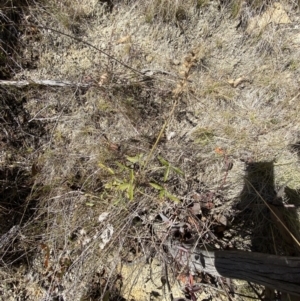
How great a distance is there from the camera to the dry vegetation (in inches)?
97.1

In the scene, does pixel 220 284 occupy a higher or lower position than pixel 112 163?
lower

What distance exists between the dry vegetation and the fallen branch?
0.17m

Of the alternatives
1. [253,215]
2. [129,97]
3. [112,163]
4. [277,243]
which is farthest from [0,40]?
[277,243]

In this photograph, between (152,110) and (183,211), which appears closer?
(183,211)

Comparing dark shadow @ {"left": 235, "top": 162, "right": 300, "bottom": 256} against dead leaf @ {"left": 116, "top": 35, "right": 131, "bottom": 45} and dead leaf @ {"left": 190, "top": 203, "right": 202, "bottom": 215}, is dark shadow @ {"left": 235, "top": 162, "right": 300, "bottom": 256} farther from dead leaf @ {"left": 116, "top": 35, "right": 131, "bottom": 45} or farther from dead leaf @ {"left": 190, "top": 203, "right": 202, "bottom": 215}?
dead leaf @ {"left": 116, "top": 35, "right": 131, "bottom": 45}

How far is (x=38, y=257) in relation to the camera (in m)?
2.58

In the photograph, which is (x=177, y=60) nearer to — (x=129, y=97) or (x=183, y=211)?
(x=129, y=97)

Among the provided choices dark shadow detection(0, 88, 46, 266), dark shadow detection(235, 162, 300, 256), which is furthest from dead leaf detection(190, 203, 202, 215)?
dark shadow detection(0, 88, 46, 266)

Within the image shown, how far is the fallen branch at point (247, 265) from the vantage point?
1.49m

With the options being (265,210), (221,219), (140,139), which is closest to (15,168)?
(140,139)

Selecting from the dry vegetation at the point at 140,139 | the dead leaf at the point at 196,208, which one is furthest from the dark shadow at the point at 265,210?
the dead leaf at the point at 196,208

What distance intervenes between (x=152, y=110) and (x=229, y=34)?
0.98 metres

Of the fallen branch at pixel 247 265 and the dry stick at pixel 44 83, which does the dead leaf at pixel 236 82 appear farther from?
the fallen branch at pixel 247 265

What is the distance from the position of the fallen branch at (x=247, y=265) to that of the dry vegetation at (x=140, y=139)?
0.17 m
